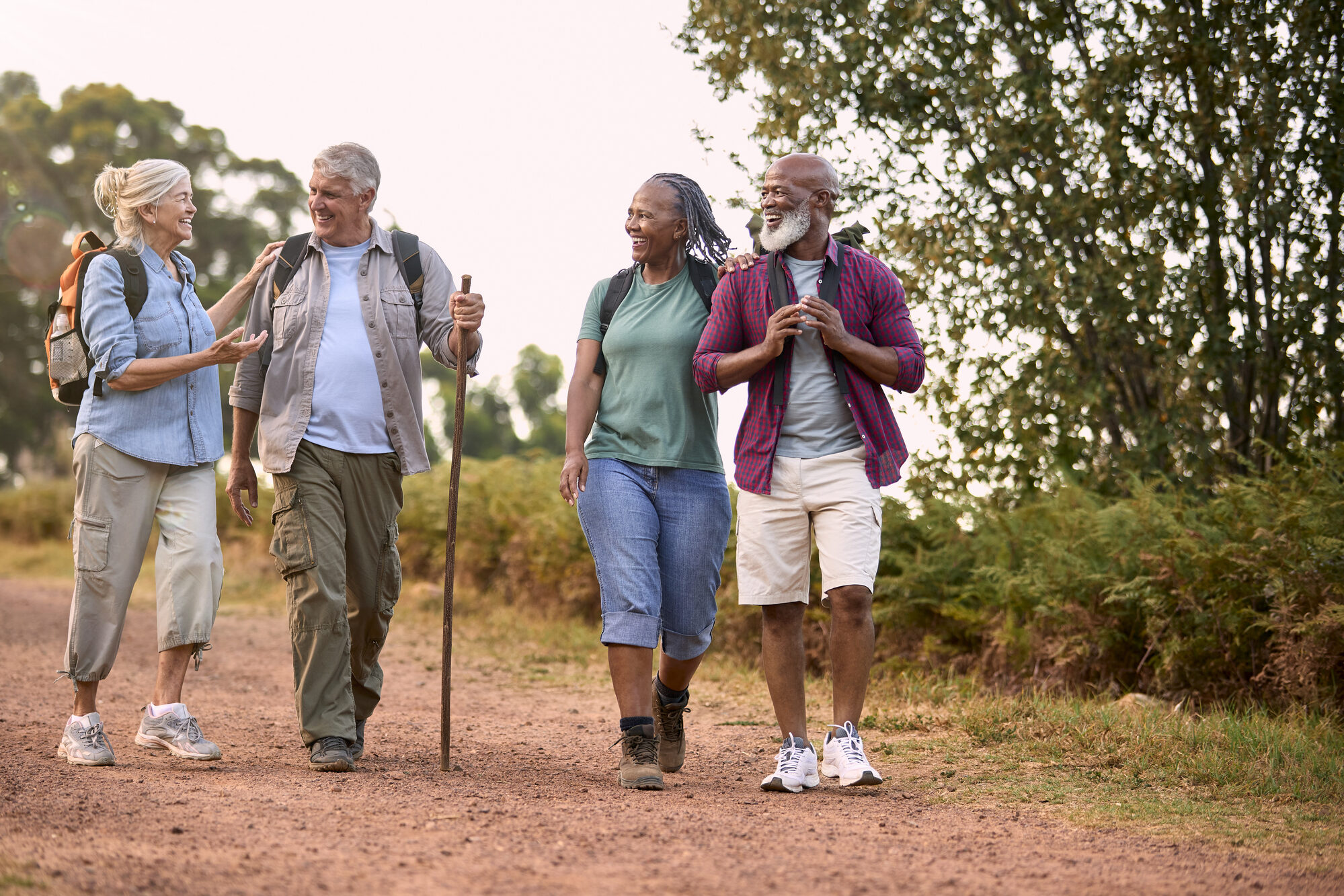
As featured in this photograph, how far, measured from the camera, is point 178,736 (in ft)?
16.9

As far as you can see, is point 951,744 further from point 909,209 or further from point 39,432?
point 39,432

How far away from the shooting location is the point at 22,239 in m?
28.5

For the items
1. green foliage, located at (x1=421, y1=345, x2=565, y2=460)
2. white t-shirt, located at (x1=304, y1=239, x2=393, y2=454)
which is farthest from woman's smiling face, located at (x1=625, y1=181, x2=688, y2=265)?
green foliage, located at (x1=421, y1=345, x2=565, y2=460)

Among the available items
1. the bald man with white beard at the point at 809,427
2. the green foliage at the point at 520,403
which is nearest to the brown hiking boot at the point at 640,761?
the bald man with white beard at the point at 809,427

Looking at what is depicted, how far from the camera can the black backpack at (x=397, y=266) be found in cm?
529

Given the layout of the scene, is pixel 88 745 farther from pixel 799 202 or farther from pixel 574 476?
pixel 799 202

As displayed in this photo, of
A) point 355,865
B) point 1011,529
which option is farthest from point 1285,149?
point 355,865

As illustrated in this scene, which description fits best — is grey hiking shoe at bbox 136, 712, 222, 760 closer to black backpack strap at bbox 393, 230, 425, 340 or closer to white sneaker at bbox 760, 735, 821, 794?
black backpack strap at bbox 393, 230, 425, 340

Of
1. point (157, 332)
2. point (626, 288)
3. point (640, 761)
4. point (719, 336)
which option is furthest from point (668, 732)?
point (157, 332)

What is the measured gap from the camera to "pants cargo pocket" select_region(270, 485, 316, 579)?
4.99 meters

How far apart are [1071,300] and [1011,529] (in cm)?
148

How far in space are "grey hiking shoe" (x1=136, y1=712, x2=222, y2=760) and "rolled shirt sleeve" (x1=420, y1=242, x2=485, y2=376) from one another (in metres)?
1.81

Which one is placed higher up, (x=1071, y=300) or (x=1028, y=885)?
(x=1071, y=300)

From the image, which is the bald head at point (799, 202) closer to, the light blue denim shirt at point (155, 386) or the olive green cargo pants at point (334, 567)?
the olive green cargo pants at point (334, 567)
